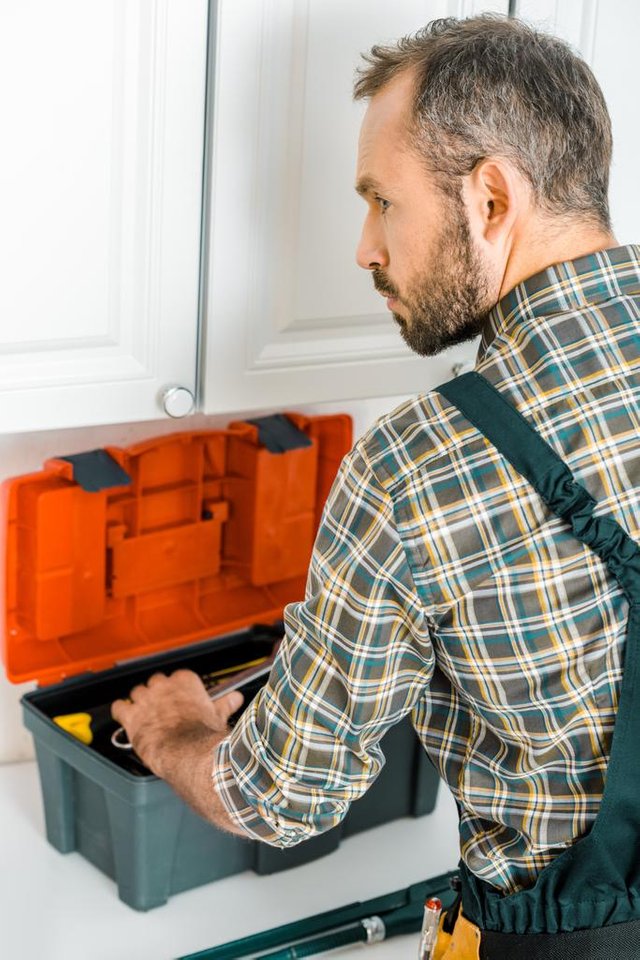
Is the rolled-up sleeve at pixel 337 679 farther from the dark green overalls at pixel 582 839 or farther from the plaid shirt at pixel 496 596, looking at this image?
the dark green overalls at pixel 582 839

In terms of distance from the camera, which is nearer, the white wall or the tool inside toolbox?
the tool inside toolbox

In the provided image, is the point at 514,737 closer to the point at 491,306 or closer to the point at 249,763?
the point at 249,763

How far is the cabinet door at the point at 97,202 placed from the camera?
1107 mm

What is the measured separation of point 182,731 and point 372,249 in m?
0.53

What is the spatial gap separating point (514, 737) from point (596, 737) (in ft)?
0.21

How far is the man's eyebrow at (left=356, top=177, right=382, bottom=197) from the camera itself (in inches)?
41.9

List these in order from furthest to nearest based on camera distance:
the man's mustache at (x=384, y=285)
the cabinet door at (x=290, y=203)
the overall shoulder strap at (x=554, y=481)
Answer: the cabinet door at (x=290, y=203) → the man's mustache at (x=384, y=285) → the overall shoulder strap at (x=554, y=481)

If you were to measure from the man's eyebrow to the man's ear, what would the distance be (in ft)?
0.34

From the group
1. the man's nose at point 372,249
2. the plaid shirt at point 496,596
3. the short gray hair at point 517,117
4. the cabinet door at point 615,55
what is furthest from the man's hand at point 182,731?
the cabinet door at point 615,55

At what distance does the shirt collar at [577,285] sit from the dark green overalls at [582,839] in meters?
0.09

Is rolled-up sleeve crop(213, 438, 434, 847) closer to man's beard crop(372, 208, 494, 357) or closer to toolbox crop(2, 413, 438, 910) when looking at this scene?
man's beard crop(372, 208, 494, 357)

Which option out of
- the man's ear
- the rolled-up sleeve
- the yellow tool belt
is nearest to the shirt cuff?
the rolled-up sleeve

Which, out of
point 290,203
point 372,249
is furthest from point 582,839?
point 290,203

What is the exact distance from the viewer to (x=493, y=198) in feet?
3.26
